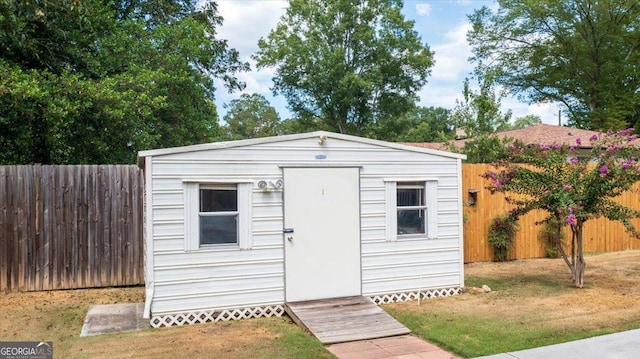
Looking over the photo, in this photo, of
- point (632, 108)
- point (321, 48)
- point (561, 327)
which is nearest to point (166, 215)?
point (561, 327)

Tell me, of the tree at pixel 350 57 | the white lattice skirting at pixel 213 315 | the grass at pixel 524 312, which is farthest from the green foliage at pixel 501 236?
the tree at pixel 350 57

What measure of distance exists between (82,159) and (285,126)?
87.6 feet

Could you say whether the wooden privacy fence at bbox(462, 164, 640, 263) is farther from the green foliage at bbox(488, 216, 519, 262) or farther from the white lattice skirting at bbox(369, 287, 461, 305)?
the white lattice skirting at bbox(369, 287, 461, 305)

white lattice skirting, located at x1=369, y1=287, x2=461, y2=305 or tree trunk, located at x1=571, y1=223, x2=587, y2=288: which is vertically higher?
tree trunk, located at x1=571, y1=223, x2=587, y2=288

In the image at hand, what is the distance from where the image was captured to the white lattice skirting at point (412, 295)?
22.7ft

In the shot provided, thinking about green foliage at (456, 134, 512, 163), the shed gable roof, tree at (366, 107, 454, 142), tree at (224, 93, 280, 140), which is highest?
tree at (224, 93, 280, 140)

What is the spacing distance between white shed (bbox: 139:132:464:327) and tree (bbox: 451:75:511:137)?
7.60m

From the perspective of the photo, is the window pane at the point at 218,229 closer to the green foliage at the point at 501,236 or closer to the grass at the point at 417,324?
the grass at the point at 417,324

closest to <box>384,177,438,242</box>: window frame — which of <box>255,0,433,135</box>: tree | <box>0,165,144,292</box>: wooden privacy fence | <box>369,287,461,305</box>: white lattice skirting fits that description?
<box>369,287,461,305</box>: white lattice skirting

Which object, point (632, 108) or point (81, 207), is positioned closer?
point (81, 207)

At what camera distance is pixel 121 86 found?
11.0m

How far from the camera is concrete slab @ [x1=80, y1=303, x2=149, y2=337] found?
554 cm

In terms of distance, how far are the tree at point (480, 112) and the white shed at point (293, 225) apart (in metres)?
7.60

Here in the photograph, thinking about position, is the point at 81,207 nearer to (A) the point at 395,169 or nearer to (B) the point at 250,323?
(B) the point at 250,323
